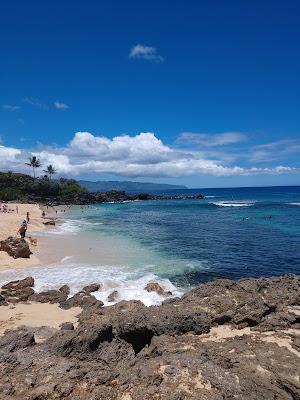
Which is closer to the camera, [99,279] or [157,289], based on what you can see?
[157,289]

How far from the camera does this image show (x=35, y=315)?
15.0 meters

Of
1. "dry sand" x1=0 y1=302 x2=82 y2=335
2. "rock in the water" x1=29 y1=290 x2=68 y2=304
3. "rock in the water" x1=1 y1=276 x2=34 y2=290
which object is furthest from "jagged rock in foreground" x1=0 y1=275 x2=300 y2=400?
"rock in the water" x1=1 y1=276 x2=34 y2=290

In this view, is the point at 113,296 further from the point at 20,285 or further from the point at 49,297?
the point at 20,285

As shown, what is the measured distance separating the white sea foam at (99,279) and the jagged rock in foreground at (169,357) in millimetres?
6790

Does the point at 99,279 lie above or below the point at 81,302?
below

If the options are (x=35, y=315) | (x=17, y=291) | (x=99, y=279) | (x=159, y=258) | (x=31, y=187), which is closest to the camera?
(x=35, y=315)

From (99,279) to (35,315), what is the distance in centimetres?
633

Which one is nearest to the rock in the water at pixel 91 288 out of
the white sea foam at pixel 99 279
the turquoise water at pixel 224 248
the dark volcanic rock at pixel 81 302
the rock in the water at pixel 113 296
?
the white sea foam at pixel 99 279

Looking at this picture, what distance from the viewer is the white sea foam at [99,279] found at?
18344mm

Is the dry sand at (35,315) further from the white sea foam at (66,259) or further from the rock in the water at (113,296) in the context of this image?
the white sea foam at (66,259)

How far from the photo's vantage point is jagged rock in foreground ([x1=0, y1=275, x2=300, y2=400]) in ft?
20.6

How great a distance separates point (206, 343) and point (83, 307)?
8.40 meters

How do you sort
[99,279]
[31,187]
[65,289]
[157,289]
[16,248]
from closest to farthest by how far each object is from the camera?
[65,289] → [157,289] → [99,279] → [16,248] → [31,187]

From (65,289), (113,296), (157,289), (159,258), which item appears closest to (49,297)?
(65,289)
